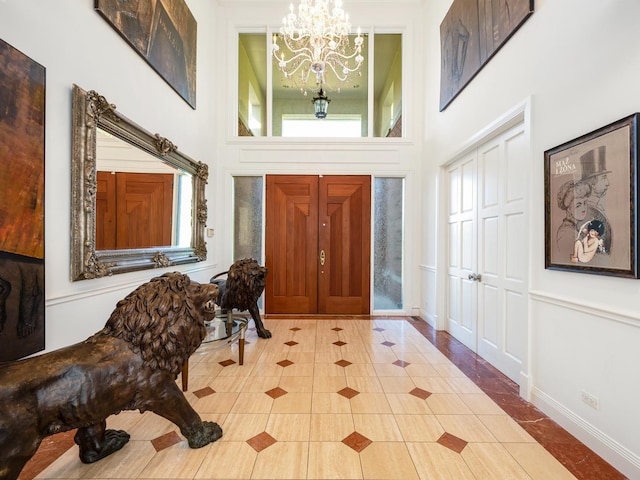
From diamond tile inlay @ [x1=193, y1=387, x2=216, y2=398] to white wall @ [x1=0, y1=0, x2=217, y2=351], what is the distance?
949 mm

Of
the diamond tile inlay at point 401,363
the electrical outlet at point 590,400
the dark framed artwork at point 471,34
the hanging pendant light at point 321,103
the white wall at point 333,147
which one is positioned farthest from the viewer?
the white wall at point 333,147

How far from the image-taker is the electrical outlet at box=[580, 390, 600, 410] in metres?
1.76

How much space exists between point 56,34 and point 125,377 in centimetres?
224

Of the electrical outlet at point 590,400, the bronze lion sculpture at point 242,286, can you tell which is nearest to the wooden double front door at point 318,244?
the bronze lion sculpture at point 242,286

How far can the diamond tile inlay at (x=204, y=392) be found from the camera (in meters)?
2.36

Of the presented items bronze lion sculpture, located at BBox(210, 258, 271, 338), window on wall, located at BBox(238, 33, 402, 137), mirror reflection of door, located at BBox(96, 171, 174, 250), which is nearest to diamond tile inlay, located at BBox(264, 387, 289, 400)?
bronze lion sculpture, located at BBox(210, 258, 271, 338)

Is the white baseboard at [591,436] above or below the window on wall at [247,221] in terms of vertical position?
below

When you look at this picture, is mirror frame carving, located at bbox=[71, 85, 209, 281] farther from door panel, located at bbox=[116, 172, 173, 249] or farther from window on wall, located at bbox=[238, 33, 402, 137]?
window on wall, located at bbox=[238, 33, 402, 137]

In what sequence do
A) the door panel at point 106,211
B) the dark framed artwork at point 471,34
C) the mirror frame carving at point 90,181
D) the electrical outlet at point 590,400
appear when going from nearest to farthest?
the electrical outlet at point 590,400
the mirror frame carving at point 90,181
the door panel at point 106,211
the dark framed artwork at point 471,34

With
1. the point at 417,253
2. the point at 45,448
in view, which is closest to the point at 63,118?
the point at 45,448

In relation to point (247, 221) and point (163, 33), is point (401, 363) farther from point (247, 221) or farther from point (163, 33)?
point (163, 33)

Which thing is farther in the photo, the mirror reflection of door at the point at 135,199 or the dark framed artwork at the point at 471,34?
the dark framed artwork at the point at 471,34

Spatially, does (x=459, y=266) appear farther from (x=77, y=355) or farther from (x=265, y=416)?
(x=77, y=355)

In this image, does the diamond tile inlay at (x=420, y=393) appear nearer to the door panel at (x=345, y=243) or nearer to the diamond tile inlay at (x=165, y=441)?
the diamond tile inlay at (x=165, y=441)
